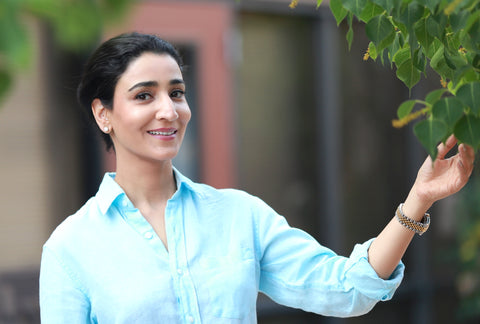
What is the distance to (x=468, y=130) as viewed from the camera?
1313 mm

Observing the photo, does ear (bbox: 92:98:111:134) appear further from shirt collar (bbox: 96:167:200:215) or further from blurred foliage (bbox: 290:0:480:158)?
blurred foliage (bbox: 290:0:480:158)

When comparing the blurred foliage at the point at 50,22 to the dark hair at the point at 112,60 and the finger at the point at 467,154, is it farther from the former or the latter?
the dark hair at the point at 112,60

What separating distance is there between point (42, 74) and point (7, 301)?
1294 mm

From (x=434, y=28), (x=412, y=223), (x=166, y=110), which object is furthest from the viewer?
(x=166, y=110)

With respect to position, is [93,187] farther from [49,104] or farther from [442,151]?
[442,151]

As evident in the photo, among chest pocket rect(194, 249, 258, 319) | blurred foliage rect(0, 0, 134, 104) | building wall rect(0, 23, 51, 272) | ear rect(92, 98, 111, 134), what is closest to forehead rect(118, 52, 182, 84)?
ear rect(92, 98, 111, 134)

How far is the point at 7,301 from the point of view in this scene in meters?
3.97

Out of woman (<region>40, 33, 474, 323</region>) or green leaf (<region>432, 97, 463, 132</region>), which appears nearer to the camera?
green leaf (<region>432, 97, 463, 132</region>)

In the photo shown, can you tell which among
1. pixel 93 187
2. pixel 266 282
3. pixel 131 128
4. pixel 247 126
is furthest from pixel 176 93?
pixel 247 126

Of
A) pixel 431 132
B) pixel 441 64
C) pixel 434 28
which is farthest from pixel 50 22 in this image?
pixel 441 64

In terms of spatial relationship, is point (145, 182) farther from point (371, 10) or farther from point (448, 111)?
point (448, 111)

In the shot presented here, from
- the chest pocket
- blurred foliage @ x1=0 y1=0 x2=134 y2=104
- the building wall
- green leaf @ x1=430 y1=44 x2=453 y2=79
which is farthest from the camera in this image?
the building wall

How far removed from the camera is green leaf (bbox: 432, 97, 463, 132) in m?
1.29

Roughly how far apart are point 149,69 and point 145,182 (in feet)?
0.96
